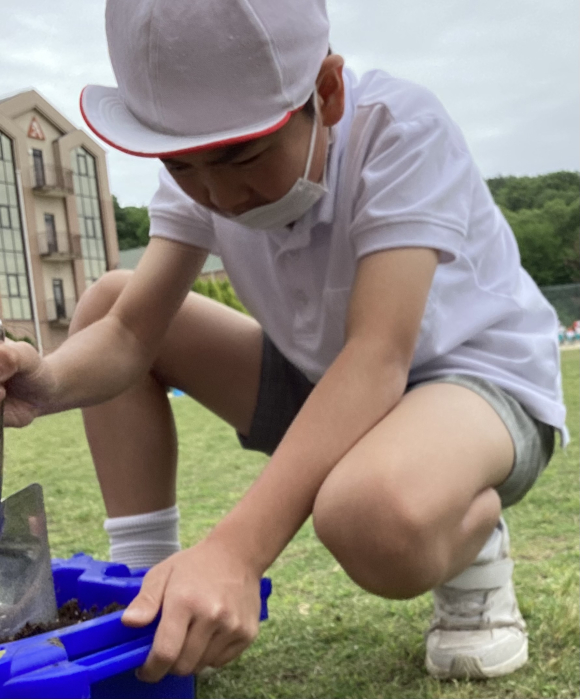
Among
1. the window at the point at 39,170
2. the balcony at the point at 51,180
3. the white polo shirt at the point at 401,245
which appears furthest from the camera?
the window at the point at 39,170

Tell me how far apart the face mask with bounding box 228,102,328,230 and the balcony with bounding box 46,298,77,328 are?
368mm

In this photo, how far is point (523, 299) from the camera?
102 cm

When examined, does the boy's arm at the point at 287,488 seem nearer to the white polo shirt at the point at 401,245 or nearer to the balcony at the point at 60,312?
the white polo shirt at the point at 401,245

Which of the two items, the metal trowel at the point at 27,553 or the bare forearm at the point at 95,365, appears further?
the bare forearm at the point at 95,365

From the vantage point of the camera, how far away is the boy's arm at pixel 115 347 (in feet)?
2.72

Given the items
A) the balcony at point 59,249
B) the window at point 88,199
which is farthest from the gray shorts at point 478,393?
the balcony at point 59,249

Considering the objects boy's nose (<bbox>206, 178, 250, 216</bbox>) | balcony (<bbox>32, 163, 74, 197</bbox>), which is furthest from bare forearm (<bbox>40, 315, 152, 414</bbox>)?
balcony (<bbox>32, 163, 74, 197</bbox>)

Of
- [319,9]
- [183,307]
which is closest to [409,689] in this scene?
[183,307]

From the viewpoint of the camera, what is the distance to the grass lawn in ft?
2.82

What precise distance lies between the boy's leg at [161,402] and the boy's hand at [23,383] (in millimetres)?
Result: 195

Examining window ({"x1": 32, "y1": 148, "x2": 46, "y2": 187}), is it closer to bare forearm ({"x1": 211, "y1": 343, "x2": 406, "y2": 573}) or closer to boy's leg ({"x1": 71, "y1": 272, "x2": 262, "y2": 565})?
boy's leg ({"x1": 71, "y1": 272, "x2": 262, "y2": 565})

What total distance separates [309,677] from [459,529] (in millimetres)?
247

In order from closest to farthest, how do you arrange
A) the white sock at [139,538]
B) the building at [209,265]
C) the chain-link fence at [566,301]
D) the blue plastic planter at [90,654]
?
the blue plastic planter at [90,654] < the white sock at [139,538] < the building at [209,265] < the chain-link fence at [566,301]

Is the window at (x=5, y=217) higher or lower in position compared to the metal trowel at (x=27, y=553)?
higher
